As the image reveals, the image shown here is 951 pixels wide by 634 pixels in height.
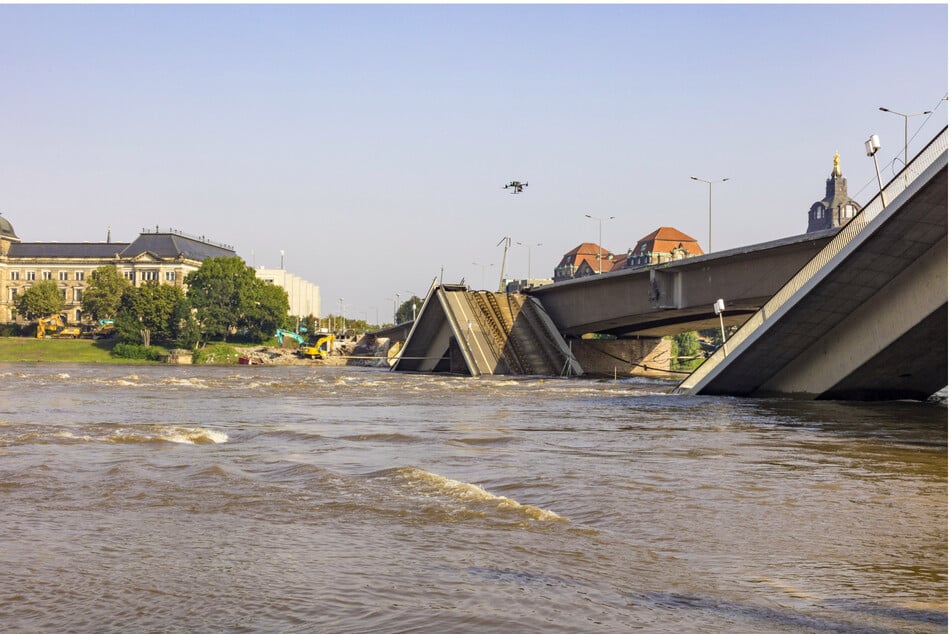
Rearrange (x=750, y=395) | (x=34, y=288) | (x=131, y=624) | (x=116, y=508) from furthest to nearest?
(x=34, y=288) → (x=750, y=395) → (x=116, y=508) → (x=131, y=624)

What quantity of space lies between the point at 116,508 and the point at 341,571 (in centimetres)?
402

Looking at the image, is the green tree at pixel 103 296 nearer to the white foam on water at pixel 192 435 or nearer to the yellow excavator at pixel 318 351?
the yellow excavator at pixel 318 351

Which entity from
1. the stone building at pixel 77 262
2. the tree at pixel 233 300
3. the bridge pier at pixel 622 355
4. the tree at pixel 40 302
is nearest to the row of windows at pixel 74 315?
the stone building at pixel 77 262

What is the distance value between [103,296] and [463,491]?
133568 mm

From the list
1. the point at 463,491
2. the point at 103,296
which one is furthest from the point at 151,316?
the point at 463,491

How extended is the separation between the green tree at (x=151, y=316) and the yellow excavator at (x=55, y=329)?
1314 centimetres

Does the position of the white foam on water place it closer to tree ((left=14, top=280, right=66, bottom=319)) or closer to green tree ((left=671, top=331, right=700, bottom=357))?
green tree ((left=671, top=331, right=700, bottom=357))

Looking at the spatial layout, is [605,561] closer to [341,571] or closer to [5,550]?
[341,571]

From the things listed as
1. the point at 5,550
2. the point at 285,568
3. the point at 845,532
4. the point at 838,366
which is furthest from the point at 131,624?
the point at 838,366

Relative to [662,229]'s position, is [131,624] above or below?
below

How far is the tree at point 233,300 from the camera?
123250 mm

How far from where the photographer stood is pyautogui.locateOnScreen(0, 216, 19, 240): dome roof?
16300cm

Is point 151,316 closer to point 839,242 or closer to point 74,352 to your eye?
point 74,352

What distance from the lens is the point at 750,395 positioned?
3531 centimetres
